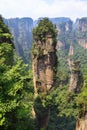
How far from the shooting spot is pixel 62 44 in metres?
193

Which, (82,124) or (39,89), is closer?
(82,124)

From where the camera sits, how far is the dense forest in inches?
597

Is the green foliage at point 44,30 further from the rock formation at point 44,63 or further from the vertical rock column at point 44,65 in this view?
the vertical rock column at point 44,65

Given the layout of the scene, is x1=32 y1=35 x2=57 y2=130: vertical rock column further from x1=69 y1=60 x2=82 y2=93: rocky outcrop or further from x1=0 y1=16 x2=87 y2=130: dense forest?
x1=69 y1=60 x2=82 y2=93: rocky outcrop

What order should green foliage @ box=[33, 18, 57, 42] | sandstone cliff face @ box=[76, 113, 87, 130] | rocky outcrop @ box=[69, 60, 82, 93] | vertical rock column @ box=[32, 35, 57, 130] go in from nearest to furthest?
sandstone cliff face @ box=[76, 113, 87, 130], green foliage @ box=[33, 18, 57, 42], vertical rock column @ box=[32, 35, 57, 130], rocky outcrop @ box=[69, 60, 82, 93]

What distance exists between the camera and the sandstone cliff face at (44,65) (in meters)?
47.6

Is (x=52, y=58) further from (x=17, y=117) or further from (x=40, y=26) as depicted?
(x=17, y=117)

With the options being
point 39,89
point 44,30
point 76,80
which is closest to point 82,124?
point 39,89

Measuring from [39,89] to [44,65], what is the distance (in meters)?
3.67

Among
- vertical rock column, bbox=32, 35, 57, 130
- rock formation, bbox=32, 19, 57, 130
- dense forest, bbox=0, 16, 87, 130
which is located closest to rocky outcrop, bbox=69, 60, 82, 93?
dense forest, bbox=0, 16, 87, 130

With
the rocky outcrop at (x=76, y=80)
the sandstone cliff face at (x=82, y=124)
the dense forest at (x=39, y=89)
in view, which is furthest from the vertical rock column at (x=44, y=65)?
the sandstone cliff face at (x=82, y=124)

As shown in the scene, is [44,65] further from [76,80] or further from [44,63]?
[76,80]

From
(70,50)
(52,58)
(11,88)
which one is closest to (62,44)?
(70,50)

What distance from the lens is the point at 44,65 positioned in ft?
158
